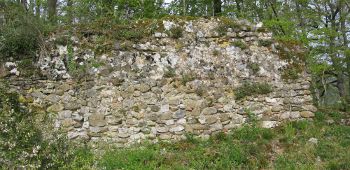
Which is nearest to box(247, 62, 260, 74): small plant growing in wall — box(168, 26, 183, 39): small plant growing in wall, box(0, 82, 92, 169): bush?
box(168, 26, 183, 39): small plant growing in wall

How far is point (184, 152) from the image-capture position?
7.14 meters

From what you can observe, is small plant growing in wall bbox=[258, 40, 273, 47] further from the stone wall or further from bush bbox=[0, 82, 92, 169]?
bush bbox=[0, 82, 92, 169]

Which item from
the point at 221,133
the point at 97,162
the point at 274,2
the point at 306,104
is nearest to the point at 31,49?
the point at 97,162

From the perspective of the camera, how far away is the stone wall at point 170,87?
7727mm

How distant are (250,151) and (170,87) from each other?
6.98 feet

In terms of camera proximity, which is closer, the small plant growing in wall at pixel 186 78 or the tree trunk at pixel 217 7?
the small plant growing in wall at pixel 186 78

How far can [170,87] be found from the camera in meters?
7.91

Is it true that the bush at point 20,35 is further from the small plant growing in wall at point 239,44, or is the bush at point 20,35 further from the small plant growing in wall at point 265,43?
the small plant growing in wall at point 265,43

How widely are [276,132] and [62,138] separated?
14.0ft

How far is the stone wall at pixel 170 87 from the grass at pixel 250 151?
0.31 m

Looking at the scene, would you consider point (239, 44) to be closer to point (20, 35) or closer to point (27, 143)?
point (20, 35)

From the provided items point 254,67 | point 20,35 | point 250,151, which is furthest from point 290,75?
point 20,35

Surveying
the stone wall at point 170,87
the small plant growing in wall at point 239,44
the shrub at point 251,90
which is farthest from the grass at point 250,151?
the small plant growing in wall at point 239,44

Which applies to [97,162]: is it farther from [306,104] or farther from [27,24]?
[306,104]
